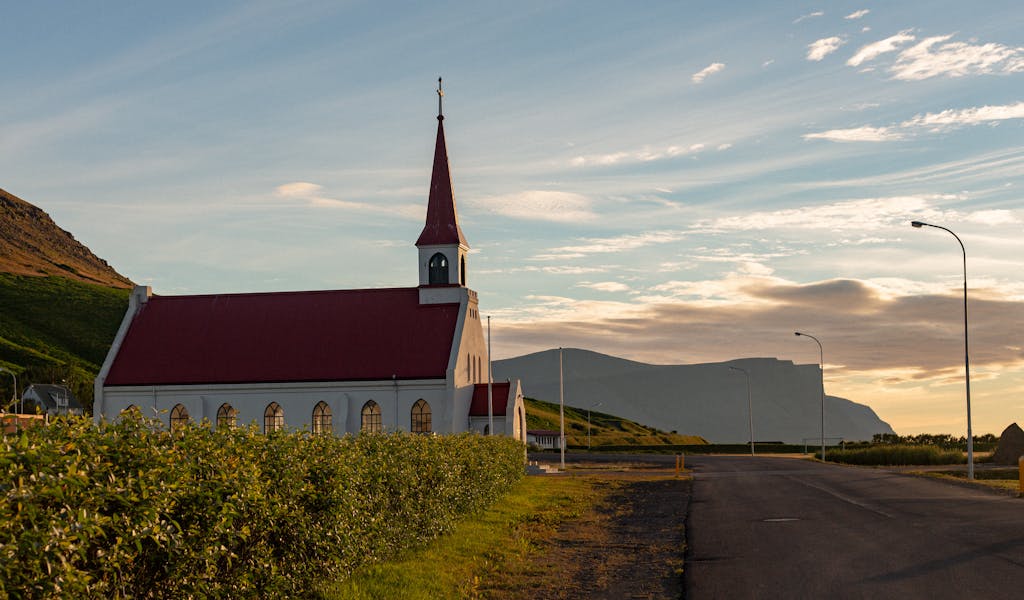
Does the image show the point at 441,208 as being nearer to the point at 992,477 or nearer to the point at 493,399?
the point at 493,399

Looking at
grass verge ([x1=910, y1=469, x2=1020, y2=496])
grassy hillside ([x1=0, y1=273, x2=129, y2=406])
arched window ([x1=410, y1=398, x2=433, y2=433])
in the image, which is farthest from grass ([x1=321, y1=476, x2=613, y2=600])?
grassy hillside ([x1=0, y1=273, x2=129, y2=406])

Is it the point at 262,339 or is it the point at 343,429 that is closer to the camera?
the point at 343,429

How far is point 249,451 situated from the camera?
38.0 ft

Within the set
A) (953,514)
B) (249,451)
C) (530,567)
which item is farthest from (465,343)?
(249,451)

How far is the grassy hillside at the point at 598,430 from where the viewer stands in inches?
5428

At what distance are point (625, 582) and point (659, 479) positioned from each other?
32727mm

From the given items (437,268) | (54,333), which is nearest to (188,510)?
(437,268)

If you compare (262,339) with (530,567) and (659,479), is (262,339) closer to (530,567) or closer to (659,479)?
(659,479)

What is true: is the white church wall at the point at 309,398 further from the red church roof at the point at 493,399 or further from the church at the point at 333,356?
the red church roof at the point at 493,399

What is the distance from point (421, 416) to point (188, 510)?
49464mm

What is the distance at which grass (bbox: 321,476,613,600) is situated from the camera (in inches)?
563

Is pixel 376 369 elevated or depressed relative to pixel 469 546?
elevated

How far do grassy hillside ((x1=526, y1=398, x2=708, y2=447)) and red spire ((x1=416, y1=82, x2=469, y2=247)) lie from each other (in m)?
67.7

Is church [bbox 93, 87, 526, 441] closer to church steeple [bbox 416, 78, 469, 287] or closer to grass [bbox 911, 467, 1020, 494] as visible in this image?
church steeple [bbox 416, 78, 469, 287]
